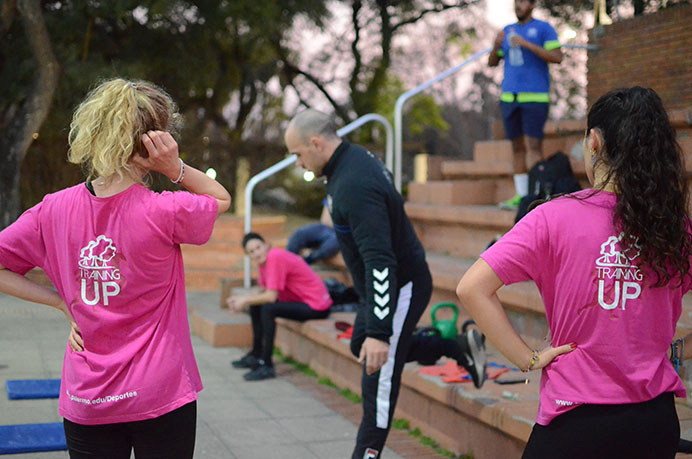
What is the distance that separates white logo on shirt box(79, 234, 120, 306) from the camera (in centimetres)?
233

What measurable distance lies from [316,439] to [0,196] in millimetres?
8412

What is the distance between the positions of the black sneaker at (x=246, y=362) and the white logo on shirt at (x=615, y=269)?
4.95 meters

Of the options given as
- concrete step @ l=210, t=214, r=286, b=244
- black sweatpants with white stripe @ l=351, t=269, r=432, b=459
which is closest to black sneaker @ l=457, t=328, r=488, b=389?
black sweatpants with white stripe @ l=351, t=269, r=432, b=459

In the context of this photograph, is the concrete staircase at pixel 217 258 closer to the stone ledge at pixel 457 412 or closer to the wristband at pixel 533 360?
the stone ledge at pixel 457 412

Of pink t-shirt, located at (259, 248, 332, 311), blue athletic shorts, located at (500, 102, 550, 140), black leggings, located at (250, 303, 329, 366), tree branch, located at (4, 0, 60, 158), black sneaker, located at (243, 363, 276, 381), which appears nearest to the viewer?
black sneaker, located at (243, 363, 276, 381)

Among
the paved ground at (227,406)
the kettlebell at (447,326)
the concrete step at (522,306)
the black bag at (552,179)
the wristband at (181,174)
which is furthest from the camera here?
the black bag at (552,179)

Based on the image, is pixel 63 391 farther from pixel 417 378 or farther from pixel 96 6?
pixel 96 6

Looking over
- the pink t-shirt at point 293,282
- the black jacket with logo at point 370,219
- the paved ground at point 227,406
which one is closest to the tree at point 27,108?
the paved ground at point 227,406

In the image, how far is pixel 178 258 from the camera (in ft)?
8.16

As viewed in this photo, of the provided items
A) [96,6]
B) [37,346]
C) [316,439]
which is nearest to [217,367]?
[37,346]

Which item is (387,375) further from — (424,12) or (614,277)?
(424,12)

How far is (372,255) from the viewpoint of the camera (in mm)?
3533

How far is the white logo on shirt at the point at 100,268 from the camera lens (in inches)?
91.7

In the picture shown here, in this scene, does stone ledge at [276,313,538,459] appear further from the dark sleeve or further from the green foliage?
the green foliage
